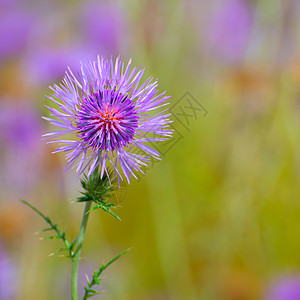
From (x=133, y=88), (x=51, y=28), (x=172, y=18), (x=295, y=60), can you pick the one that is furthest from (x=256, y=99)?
(x=133, y=88)

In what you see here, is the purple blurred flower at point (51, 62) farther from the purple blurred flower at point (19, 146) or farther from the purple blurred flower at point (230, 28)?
the purple blurred flower at point (230, 28)

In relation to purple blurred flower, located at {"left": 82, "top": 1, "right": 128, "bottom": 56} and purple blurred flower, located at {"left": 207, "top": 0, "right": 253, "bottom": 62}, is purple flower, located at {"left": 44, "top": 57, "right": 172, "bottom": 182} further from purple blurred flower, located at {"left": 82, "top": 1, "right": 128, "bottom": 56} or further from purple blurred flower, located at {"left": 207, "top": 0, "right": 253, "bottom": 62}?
purple blurred flower, located at {"left": 207, "top": 0, "right": 253, "bottom": 62}

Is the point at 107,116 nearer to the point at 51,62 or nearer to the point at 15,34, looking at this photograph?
the point at 51,62

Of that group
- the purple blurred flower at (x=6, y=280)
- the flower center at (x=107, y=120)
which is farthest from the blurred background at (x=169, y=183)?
the flower center at (x=107, y=120)

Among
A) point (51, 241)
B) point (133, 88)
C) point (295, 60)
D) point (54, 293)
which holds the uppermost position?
point (295, 60)

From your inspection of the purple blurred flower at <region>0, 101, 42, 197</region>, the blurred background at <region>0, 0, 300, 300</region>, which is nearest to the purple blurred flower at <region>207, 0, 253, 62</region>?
the blurred background at <region>0, 0, 300, 300</region>

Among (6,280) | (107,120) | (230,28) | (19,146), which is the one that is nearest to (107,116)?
(107,120)

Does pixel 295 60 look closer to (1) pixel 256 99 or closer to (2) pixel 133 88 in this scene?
(1) pixel 256 99
